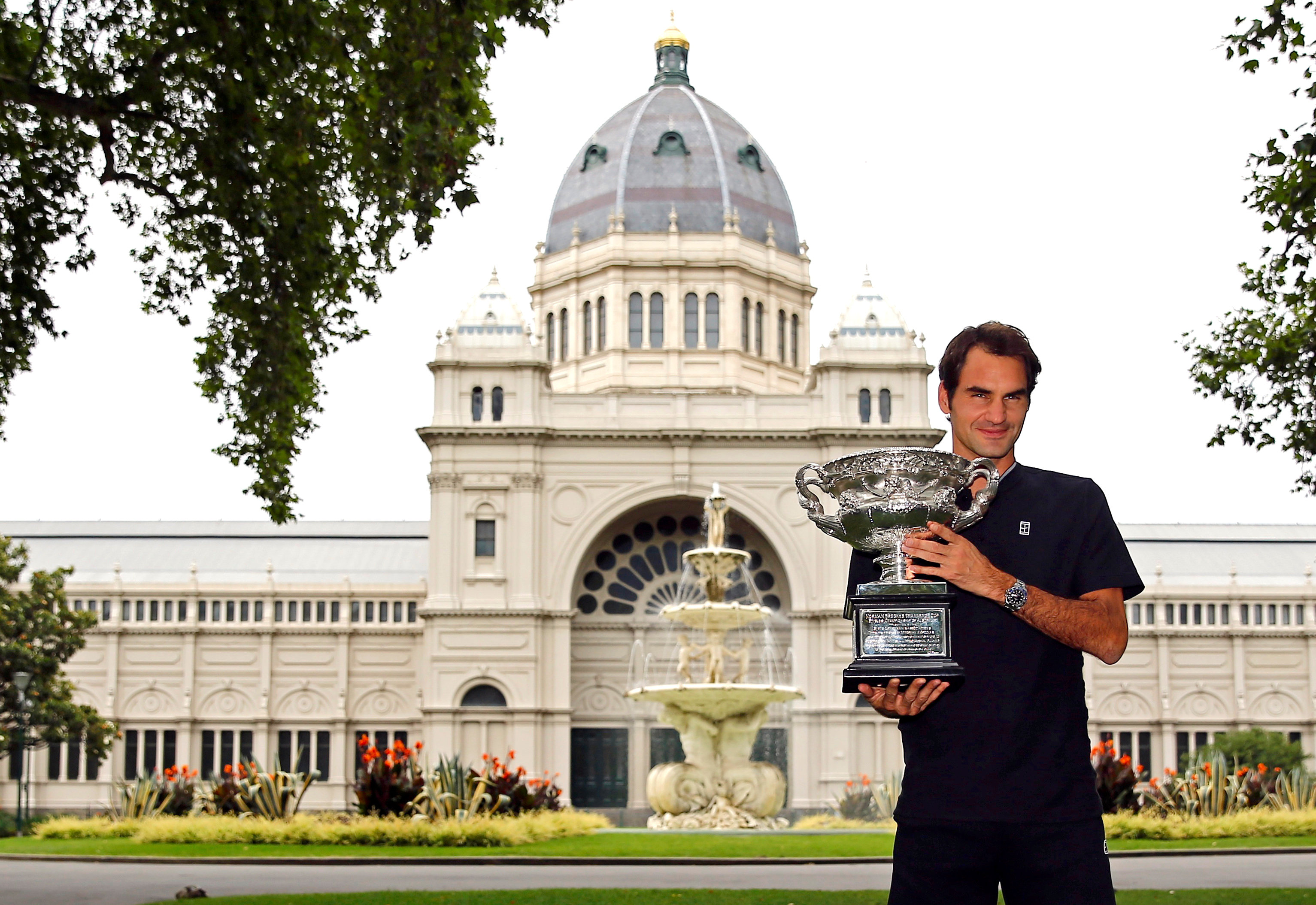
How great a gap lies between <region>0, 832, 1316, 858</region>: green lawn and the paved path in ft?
2.96

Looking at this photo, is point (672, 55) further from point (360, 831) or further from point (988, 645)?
point (988, 645)

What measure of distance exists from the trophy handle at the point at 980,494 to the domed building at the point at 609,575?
46.2 metres

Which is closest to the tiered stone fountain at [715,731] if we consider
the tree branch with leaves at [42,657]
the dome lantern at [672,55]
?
the tree branch with leaves at [42,657]

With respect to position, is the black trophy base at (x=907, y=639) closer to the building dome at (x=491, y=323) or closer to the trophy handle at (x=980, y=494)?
the trophy handle at (x=980, y=494)

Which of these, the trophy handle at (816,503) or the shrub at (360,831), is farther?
the shrub at (360,831)

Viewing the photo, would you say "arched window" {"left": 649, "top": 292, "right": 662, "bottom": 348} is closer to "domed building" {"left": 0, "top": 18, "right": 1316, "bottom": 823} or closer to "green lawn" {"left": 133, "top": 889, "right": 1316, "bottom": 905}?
"domed building" {"left": 0, "top": 18, "right": 1316, "bottom": 823}

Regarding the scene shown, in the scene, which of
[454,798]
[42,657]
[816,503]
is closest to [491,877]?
[454,798]

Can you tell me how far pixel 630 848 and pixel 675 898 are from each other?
957 centimetres

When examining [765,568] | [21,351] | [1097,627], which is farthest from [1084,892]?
[765,568]

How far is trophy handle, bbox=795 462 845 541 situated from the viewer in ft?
18.6

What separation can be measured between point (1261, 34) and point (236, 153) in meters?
10.5

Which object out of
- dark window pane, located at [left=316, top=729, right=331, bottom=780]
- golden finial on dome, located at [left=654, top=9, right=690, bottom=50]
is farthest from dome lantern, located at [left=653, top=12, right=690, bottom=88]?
dark window pane, located at [left=316, top=729, right=331, bottom=780]

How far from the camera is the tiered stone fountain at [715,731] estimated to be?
107 ft

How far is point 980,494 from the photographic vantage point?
17.7ft
